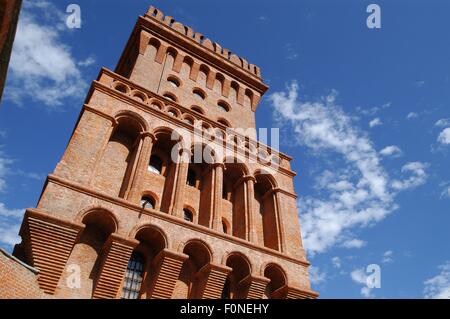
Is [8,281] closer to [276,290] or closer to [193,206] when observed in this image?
[193,206]

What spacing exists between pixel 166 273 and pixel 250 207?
17.8 ft

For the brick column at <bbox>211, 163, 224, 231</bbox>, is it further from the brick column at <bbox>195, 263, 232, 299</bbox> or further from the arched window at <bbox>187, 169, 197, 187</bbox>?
the brick column at <bbox>195, 263, 232, 299</bbox>

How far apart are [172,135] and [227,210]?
4161mm

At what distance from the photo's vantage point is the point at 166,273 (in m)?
11.6

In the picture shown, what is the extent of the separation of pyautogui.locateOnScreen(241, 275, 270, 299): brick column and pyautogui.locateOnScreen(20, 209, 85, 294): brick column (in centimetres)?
608

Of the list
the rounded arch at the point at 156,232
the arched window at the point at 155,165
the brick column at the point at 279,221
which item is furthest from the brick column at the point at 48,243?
→ the brick column at the point at 279,221

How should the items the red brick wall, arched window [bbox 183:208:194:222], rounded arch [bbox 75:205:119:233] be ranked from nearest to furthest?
1. the red brick wall
2. rounded arch [bbox 75:205:119:233]
3. arched window [bbox 183:208:194:222]

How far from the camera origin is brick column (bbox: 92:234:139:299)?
34.7 ft

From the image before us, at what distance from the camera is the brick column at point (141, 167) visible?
12.9 metres

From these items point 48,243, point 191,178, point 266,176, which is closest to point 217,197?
point 191,178

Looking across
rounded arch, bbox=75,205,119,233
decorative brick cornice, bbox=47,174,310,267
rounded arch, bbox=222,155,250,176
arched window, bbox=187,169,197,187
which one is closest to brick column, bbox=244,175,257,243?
rounded arch, bbox=222,155,250,176

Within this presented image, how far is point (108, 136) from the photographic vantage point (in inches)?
547

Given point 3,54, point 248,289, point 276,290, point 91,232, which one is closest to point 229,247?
point 248,289

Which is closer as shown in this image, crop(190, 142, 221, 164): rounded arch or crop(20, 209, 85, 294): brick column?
crop(20, 209, 85, 294): brick column
